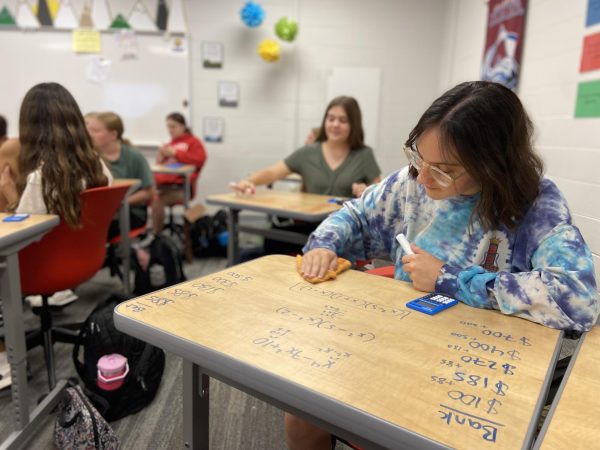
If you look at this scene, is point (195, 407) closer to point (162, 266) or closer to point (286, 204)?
point (286, 204)

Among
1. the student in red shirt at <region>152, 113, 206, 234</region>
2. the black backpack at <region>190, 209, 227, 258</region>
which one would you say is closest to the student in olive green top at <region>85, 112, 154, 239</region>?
the black backpack at <region>190, 209, 227, 258</region>

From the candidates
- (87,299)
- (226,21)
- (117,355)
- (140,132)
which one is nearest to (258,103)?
(226,21)

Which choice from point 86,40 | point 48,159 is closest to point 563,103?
point 48,159

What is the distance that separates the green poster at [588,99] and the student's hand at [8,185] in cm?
263

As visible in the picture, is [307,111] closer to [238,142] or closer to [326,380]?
[238,142]

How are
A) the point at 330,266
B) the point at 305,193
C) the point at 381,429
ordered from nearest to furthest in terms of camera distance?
the point at 381,429 → the point at 330,266 → the point at 305,193

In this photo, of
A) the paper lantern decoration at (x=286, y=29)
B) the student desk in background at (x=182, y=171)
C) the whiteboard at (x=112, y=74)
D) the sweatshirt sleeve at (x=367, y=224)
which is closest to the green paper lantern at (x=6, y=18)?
the whiteboard at (x=112, y=74)

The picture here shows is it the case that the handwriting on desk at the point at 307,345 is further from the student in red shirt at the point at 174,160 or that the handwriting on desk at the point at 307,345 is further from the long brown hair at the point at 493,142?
the student in red shirt at the point at 174,160

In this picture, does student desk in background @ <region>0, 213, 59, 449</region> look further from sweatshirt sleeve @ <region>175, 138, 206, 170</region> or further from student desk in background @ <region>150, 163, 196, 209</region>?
sweatshirt sleeve @ <region>175, 138, 206, 170</region>

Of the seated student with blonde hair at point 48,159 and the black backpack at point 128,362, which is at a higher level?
the seated student with blonde hair at point 48,159

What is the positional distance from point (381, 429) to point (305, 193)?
2240mm

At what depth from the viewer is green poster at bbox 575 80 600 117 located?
220 cm

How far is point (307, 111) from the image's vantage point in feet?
16.9

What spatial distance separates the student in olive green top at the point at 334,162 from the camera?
8.57 ft
